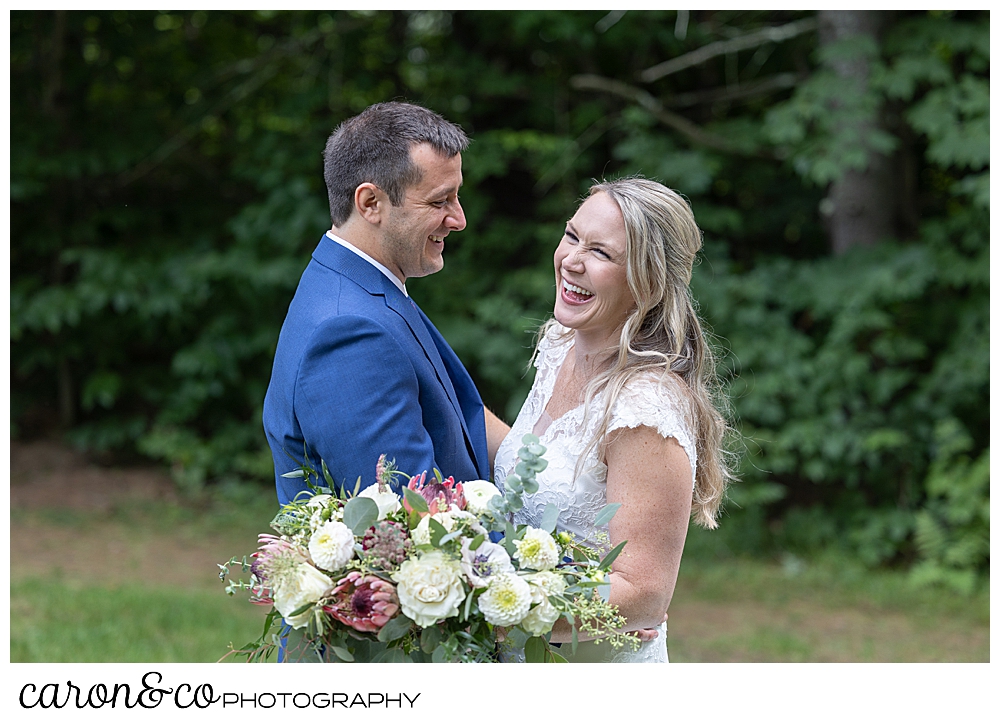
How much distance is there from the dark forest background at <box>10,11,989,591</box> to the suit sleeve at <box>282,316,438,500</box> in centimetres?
438

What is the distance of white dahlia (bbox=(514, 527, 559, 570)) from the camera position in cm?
193

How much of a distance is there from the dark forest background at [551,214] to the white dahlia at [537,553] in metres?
4.68

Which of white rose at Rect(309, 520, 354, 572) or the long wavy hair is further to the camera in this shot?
the long wavy hair

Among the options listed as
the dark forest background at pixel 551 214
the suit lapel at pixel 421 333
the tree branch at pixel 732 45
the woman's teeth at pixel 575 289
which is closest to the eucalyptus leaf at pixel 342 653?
the suit lapel at pixel 421 333

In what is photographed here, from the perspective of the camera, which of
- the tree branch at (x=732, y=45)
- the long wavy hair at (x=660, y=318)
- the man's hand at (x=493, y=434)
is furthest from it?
the tree branch at (x=732, y=45)

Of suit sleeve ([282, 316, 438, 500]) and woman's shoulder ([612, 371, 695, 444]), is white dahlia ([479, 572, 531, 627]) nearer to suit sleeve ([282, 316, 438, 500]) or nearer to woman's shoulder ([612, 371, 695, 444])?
suit sleeve ([282, 316, 438, 500])

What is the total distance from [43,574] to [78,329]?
3.26 meters

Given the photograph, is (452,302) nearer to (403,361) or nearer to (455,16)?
(455,16)

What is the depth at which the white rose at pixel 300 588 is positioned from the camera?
72.9 inches

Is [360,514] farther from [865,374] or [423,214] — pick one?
[865,374]

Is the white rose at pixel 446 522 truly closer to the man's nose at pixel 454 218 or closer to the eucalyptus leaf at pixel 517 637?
the eucalyptus leaf at pixel 517 637

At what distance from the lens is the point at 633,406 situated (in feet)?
7.63

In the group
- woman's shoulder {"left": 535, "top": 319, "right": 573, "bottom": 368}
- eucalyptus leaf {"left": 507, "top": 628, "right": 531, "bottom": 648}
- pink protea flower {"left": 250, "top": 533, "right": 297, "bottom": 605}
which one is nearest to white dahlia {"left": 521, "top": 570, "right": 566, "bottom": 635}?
eucalyptus leaf {"left": 507, "top": 628, "right": 531, "bottom": 648}

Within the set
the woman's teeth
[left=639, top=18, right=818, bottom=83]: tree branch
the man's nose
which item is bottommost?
the woman's teeth
